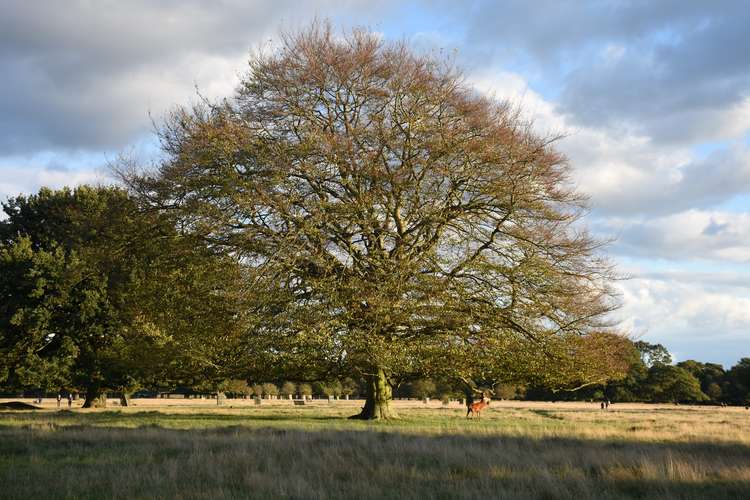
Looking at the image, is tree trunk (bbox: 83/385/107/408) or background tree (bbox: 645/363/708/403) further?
background tree (bbox: 645/363/708/403)

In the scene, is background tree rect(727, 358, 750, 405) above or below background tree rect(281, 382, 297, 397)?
above

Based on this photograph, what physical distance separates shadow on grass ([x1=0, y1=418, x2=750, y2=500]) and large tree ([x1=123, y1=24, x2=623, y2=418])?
554 centimetres

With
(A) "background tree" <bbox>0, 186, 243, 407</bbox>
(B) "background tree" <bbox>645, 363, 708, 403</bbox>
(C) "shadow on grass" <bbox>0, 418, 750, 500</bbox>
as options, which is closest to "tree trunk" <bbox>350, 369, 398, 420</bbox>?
(A) "background tree" <bbox>0, 186, 243, 407</bbox>

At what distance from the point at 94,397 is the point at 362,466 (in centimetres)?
3616

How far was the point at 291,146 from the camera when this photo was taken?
70.0ft

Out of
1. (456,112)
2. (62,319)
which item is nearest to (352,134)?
(456,112)

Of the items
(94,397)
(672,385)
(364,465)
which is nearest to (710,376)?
(672,385)

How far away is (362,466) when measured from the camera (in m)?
11.2

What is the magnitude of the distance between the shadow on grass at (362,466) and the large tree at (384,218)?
554cm

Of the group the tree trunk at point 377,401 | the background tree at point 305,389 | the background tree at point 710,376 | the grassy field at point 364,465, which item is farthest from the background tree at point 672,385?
the grassy field at point 364,465

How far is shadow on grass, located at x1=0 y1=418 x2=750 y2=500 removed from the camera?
9039mm

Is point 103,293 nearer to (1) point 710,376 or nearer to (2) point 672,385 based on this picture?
(2) point 672,385

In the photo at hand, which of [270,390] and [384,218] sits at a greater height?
[384,218]

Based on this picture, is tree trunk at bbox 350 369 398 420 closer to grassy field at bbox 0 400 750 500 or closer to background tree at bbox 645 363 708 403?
grassy field at bbox 0 400 750 500
